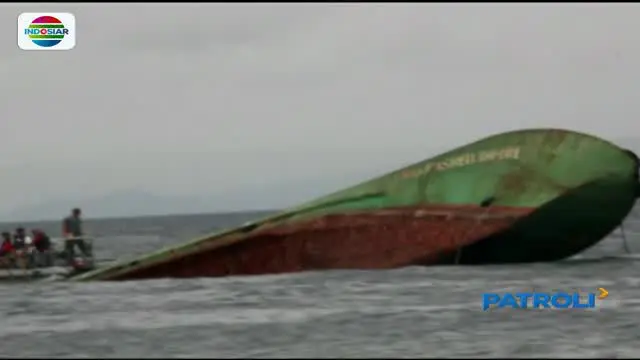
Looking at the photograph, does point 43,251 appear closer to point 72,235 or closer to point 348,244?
point 72,235

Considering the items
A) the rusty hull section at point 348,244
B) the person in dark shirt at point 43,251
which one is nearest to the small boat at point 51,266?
the person in dark shirt at point 43,251

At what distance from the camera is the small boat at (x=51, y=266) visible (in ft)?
133

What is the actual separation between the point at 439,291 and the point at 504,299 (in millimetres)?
2952

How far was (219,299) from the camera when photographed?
1299 inches

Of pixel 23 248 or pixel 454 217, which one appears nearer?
pixel 23 248

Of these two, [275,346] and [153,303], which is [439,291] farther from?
[275,346]

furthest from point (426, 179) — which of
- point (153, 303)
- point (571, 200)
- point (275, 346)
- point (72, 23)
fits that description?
point (275, 346)

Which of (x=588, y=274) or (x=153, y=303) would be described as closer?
(x=153, y=303)

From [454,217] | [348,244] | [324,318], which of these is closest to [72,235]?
[348,244]

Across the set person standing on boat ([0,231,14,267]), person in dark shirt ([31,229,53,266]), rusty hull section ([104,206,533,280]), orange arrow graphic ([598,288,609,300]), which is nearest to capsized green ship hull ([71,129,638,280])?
rusty hull section ([104,206,533,280])

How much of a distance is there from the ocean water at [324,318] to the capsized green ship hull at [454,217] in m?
1.96

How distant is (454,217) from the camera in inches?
1647

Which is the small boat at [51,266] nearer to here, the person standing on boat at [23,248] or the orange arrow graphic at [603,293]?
the person standing on boat at [23,248]

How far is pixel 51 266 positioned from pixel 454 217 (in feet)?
44.9
